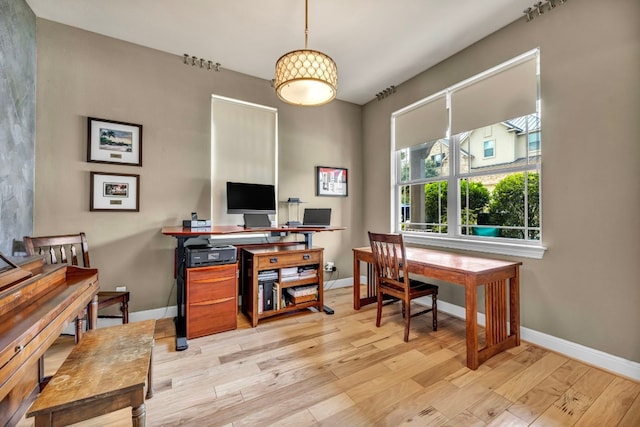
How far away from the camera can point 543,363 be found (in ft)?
6.73

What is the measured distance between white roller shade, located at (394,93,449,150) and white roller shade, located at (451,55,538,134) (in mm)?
147

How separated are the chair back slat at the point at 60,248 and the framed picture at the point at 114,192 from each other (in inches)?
13.0

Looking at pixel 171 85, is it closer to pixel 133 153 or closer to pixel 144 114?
pixel 144 114

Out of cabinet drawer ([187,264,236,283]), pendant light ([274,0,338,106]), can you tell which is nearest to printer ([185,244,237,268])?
cabinet drawer ([187,264,236,283])

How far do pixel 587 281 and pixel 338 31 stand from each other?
2.88m

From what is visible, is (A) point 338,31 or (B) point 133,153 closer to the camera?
(A) point 338,31

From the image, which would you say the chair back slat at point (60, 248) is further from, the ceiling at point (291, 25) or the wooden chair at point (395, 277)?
the wooden chair at point (395, 277)

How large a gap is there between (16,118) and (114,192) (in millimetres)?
832

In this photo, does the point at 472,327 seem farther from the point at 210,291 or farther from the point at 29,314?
the point at 29,314

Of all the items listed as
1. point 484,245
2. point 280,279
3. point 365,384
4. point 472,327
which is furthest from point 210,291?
point 484,245

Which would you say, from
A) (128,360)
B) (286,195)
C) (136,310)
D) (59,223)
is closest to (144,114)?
(59,223)

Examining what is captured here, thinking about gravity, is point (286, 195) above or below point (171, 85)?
below

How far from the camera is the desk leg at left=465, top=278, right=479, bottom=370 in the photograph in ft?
6.54

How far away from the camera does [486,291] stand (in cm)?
216
